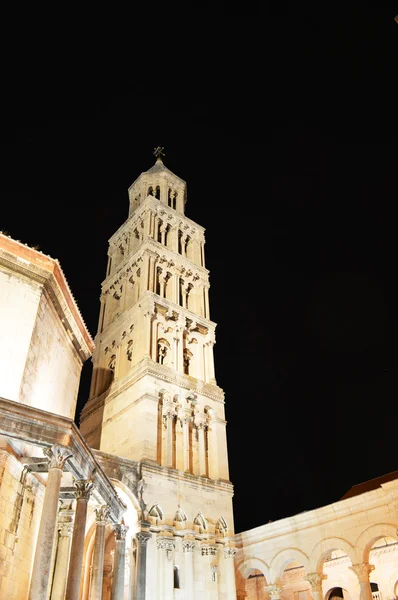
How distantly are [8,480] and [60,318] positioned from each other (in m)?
7.71

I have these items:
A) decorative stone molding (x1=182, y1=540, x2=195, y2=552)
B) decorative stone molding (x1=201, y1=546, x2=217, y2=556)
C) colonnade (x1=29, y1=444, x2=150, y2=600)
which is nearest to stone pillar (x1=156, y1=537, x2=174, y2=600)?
decorative stone molding (x1=182, y1=540, x2=195, y2=552)

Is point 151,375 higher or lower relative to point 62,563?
higher

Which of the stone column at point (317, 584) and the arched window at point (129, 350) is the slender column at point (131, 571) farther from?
the arched window at point (129, 350)

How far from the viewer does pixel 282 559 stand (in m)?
24.9

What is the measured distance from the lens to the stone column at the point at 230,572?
23203mm

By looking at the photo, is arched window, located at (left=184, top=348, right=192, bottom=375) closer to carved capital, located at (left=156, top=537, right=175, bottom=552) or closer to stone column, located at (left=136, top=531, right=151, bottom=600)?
carved capital, located at (left=156, top=537, right=175, bottom=552)

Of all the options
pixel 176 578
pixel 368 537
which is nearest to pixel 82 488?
pixel 176 578

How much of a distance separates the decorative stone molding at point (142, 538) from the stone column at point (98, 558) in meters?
5.57

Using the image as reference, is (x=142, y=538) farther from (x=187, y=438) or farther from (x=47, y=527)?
(x=47, y=527)

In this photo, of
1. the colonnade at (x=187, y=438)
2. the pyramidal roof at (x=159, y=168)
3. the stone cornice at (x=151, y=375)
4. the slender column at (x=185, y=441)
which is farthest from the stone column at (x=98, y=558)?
the pyramidal roof at (x=159, y=168)

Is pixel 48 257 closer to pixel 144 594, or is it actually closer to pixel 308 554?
pixel 144 594

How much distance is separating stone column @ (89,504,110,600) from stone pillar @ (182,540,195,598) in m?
7.83

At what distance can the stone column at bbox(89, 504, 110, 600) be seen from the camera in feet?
49.8

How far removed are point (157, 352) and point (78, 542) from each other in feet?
53.5
